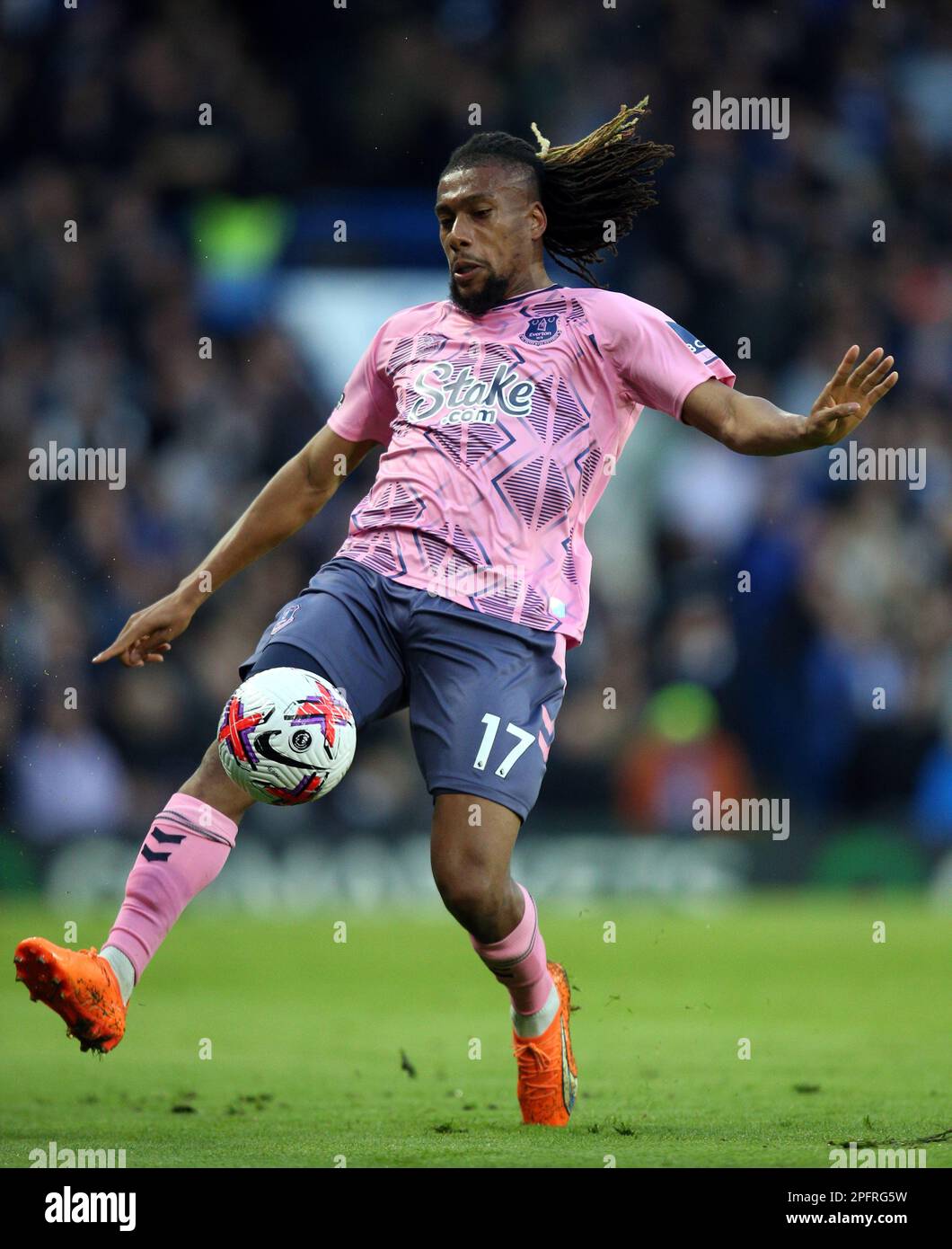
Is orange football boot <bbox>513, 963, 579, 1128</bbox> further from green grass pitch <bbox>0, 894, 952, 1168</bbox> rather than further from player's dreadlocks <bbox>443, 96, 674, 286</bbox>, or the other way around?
player's dreadlocks <bbox>443, 96, 674, 286</bbox>

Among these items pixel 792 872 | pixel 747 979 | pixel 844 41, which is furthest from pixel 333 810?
pixel 844 41

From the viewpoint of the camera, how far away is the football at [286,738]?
4930 mm

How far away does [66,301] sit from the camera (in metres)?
14.3

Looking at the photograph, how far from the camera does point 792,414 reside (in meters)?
4.92

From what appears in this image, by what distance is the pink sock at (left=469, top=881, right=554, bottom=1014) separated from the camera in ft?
17.6

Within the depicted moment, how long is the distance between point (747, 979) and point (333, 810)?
4161mm

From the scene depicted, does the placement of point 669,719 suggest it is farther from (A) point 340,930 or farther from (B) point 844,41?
(B) point 844,41

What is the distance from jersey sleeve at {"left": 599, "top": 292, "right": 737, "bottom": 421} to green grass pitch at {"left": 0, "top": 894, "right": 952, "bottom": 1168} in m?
2.05

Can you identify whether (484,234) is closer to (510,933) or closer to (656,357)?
(656,357)

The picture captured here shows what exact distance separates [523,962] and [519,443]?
1.48 meters

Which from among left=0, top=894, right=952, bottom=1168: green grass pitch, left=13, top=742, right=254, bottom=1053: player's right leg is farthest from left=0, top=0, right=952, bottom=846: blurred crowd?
left=13, top=742, right=254, bottom=1053: player's right leg

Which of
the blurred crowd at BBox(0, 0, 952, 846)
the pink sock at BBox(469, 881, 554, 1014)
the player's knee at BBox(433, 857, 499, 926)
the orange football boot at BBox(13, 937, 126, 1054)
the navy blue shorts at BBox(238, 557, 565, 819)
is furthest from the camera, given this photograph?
the blurred crowd at BBox(0, 0, 952, 846)

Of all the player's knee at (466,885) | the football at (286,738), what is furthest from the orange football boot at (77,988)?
the player's knee at (466,885)

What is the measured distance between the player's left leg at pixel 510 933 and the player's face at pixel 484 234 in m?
1.53
